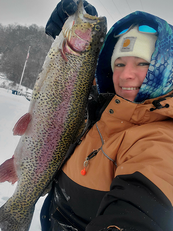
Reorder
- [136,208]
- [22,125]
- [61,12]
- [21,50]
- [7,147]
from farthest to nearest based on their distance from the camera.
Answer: [21,50], [7,147], [61,12], [22,125], [136,208]

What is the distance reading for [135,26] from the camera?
1.42 meters

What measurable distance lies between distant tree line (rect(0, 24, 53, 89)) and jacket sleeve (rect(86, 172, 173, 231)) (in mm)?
29967

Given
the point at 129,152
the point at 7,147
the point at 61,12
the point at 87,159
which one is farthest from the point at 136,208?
the point at 7,147

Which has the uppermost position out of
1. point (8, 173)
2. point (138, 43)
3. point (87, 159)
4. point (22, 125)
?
point (138, 43)

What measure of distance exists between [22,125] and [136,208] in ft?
4.47

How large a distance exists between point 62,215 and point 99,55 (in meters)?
1.64

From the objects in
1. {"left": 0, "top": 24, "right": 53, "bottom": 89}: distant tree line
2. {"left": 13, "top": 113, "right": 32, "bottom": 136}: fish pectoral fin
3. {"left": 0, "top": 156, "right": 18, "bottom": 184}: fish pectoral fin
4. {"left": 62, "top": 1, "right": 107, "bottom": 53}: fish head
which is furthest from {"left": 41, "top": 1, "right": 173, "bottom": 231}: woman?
{"left": 0, "top": 24, "right": 53, "bottom": 89}: distant tree line

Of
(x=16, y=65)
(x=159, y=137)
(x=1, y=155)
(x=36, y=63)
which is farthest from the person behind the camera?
(x=36, y=63)

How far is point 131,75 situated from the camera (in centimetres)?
123

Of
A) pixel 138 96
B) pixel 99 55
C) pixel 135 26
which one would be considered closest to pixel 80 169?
pixel 138 96

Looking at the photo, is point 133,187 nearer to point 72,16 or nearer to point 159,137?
point 159,137

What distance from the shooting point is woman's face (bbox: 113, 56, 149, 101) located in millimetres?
1244

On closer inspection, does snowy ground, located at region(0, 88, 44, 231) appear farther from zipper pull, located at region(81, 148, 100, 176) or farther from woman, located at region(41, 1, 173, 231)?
zipper pull, located at region(81, 148, 100, 176)

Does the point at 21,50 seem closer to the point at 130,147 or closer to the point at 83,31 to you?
the point at 83,31
